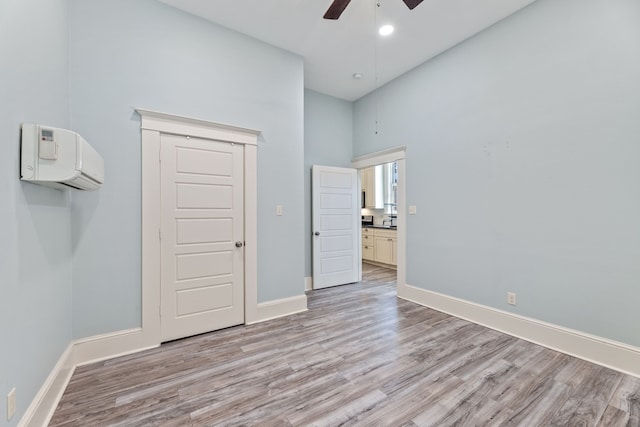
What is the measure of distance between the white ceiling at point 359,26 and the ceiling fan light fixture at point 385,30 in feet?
0.18

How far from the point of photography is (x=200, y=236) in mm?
2789

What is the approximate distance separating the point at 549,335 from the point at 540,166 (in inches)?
64.7

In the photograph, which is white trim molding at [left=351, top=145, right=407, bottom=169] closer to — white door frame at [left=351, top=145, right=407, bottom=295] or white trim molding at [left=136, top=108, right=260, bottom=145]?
white door frame at [left=351, top=145, right=407, bottom=295]

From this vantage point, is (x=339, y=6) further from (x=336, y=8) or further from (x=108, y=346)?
(x=108, y=346)

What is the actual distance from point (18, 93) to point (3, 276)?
0.98 meters

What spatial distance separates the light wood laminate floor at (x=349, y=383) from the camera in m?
1.65

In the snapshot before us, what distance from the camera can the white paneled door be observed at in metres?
2.63

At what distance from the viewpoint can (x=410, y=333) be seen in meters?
Answer: 2.80

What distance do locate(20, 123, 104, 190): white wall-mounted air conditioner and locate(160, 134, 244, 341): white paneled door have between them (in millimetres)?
953

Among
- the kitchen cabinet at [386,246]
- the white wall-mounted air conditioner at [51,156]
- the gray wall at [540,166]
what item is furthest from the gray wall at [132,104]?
the kitchen cabinet at [386,246]

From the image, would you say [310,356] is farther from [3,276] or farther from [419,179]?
[419,179]

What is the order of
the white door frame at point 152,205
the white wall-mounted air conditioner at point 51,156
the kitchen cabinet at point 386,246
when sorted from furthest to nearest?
the kitchen cabinet at point 386,246
the white door frame at point 152,205
the white wall-mounted air conditioner at point 51,156

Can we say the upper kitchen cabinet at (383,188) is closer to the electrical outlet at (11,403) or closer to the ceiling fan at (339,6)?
the ceiling fan at (339,6)

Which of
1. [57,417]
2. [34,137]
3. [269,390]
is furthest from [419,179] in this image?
[57,417]
